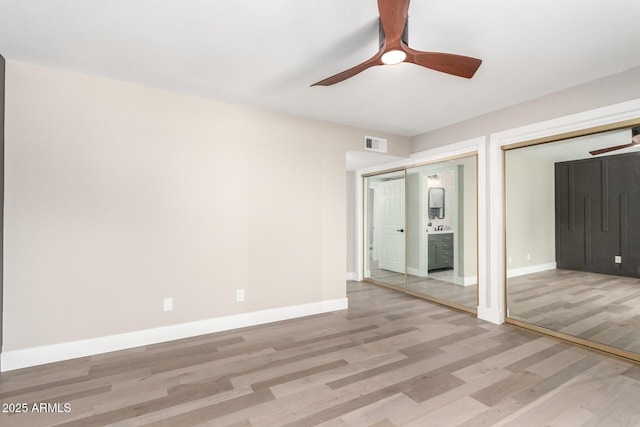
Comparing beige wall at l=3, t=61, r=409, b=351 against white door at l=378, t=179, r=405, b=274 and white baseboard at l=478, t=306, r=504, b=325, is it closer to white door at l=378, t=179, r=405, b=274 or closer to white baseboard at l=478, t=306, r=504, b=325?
white door at l=378, t=179, r=405, b=274

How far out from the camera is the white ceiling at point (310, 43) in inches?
72.3

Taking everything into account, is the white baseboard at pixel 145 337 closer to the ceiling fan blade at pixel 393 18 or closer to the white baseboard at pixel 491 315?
the white baseboard at pixel 491 315

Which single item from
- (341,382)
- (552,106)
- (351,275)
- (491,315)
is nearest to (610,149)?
(552,106)

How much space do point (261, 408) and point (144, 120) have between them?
277cm

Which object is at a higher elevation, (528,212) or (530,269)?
(528,212)

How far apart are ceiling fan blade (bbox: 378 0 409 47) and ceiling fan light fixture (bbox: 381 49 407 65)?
0.31ft

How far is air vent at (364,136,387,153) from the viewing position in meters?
4.34

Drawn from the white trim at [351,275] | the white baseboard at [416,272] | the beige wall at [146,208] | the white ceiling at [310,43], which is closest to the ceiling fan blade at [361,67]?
the white ceiling at [310,43]

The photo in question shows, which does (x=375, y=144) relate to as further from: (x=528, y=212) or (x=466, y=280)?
(x=466, y=280)

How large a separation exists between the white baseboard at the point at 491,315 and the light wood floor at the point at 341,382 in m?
0.29

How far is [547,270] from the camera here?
3.66 m

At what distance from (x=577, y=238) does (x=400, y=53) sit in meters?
3.19

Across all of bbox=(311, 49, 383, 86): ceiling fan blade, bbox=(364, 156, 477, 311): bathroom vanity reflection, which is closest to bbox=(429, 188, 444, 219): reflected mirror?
bbox=(364, 156, 477, 311): bathroom vanity reflection

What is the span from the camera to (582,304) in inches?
134
